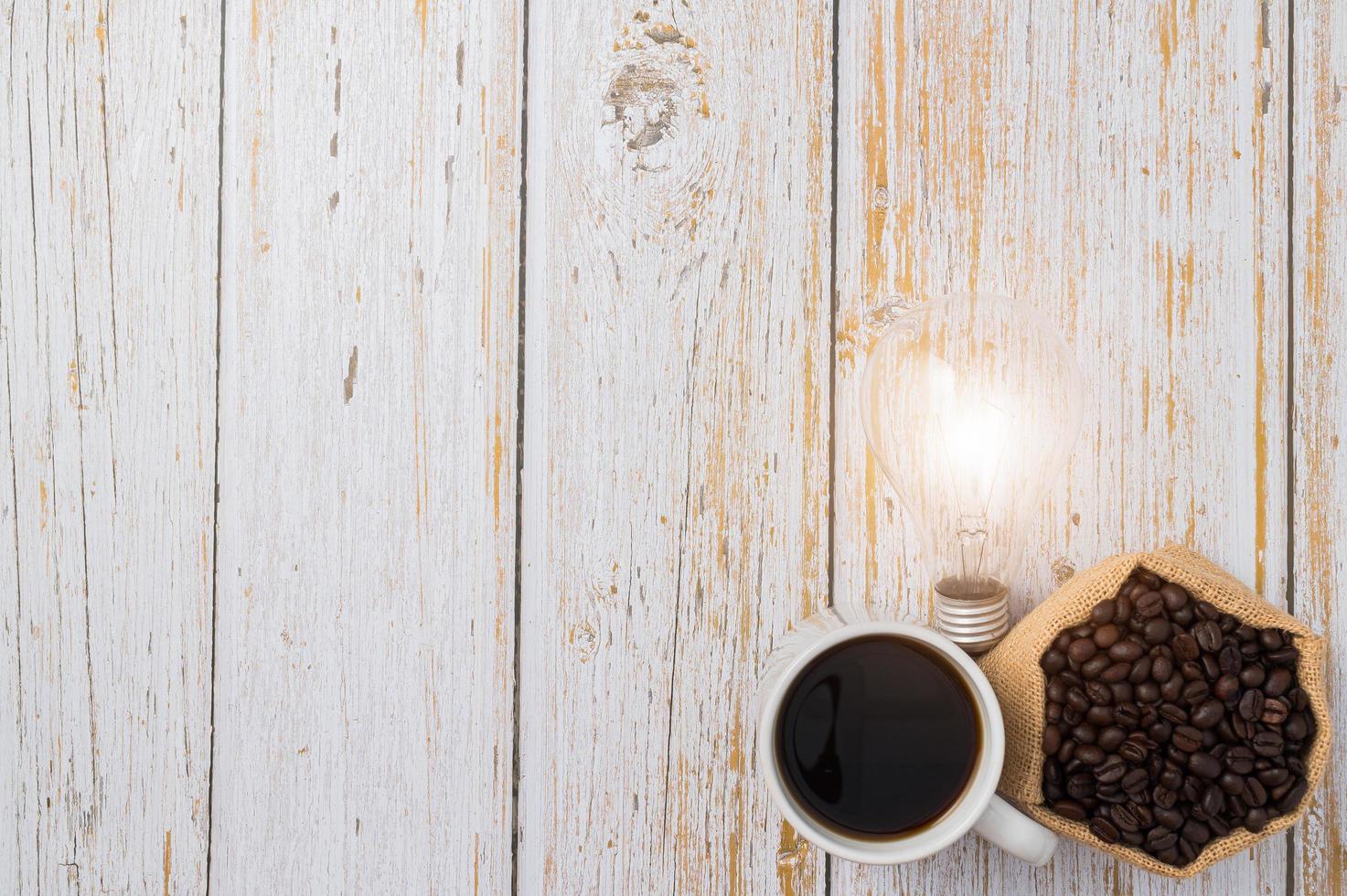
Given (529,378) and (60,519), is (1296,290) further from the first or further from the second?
(60,519)

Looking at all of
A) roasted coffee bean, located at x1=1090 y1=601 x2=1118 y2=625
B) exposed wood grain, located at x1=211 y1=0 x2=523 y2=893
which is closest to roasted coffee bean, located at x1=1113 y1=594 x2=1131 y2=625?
roasted coffee bean, located at x1=1090 y1=601 x2=1118 y2=625

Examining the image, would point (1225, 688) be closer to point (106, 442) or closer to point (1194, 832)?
point (1194, 832)

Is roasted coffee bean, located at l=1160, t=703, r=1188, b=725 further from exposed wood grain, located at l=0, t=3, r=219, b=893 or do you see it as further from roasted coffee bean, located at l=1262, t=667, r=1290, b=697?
exposed wood grain, located at l=0, t=3, r=219, b=893

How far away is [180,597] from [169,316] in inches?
6.9

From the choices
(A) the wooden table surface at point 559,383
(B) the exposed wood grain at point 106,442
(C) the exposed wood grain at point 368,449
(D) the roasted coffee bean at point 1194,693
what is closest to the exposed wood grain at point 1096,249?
(A) the wooden table surface at point 559,383

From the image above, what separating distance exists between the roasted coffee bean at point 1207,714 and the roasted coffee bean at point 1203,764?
0.04 ft

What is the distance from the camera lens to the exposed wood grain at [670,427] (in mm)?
513

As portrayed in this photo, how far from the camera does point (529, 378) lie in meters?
0.52

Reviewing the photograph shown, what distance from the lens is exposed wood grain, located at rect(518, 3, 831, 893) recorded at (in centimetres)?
51

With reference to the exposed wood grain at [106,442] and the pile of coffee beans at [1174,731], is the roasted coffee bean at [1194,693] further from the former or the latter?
the exposed wood grain at [106,442]

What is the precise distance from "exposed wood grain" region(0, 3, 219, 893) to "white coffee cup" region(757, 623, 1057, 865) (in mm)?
360

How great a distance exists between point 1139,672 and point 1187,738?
38mm

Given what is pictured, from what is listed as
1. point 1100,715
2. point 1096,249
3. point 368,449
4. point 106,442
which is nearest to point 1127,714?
point 1100,715

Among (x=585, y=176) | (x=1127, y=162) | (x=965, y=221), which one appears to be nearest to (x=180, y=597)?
(x=585, y=176)
